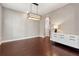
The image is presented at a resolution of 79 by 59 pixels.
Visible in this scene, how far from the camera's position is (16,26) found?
18.8 ft

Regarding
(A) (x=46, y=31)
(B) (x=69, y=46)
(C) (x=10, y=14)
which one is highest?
(C) (x=10, y=14)

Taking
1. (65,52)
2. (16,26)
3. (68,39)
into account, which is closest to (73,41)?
(68,39)

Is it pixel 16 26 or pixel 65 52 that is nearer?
pixel 65 52

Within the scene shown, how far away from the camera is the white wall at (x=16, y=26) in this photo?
5.10 metres

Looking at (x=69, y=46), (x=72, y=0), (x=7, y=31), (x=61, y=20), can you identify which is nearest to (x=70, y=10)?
(x=61, y=20)

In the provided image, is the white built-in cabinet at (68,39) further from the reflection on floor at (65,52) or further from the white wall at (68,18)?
the white wall at (68,18)

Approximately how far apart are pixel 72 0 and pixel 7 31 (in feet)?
14.5

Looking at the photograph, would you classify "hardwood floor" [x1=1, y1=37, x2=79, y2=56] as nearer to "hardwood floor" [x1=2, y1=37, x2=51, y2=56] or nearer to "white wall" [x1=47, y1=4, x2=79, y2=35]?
"hardwood floor" [x1=2, y1=37, x2=51, y2=56]

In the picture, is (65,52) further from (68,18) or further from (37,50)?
(68,18)

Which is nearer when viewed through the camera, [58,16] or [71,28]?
[71,28]

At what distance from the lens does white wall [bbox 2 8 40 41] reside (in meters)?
5.10

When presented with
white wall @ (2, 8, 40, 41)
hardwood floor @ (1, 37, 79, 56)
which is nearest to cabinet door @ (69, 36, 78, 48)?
hardwood floor @ (1, 37, 79, 56)

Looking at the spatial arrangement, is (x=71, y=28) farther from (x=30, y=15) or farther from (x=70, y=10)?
(x=30, y=15)

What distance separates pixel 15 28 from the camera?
5641 mm
